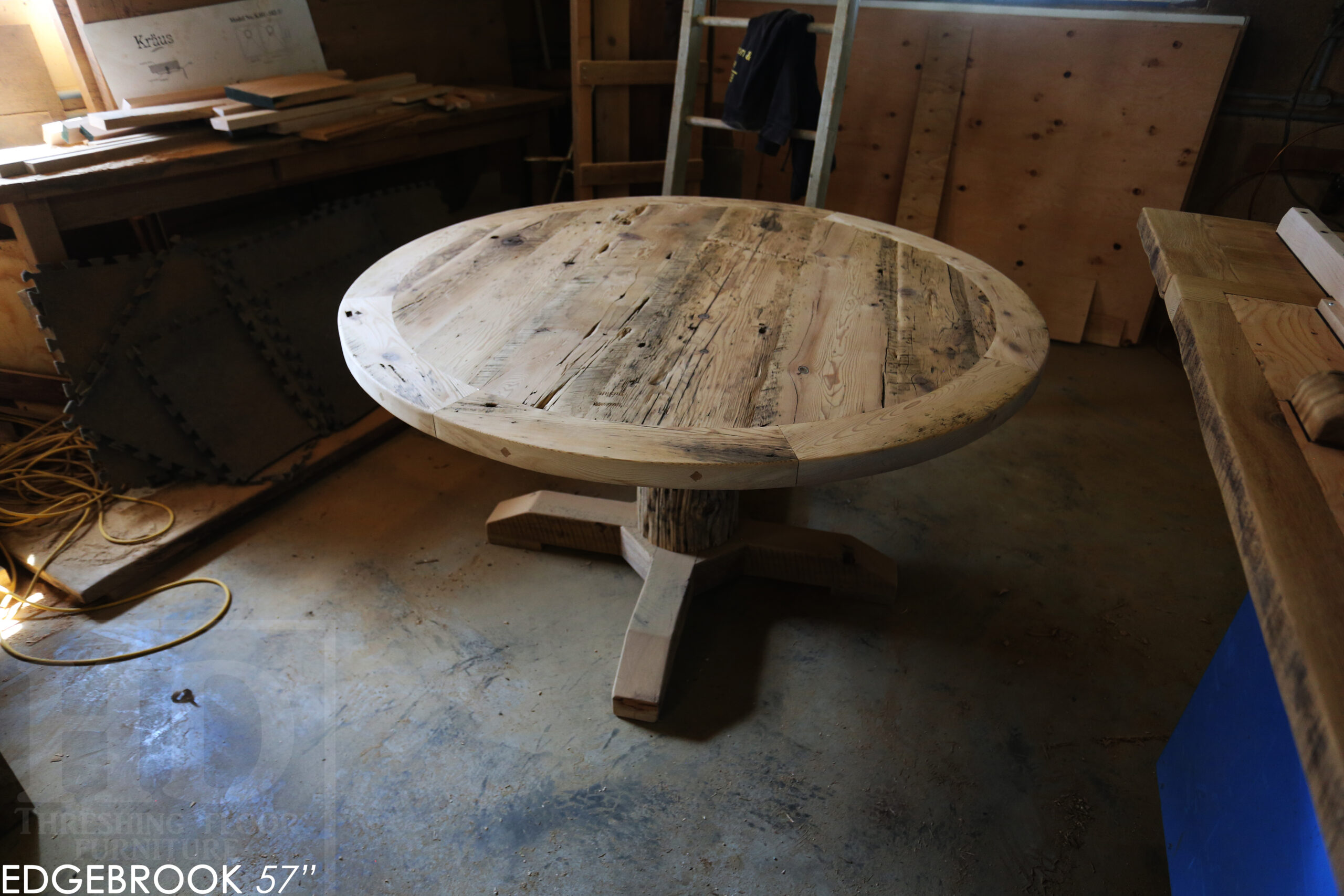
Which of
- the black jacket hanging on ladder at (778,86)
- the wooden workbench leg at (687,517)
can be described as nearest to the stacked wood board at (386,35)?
the black jacket hanging on ladder at (778,86)

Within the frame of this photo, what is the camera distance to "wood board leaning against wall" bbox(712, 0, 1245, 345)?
312 cm

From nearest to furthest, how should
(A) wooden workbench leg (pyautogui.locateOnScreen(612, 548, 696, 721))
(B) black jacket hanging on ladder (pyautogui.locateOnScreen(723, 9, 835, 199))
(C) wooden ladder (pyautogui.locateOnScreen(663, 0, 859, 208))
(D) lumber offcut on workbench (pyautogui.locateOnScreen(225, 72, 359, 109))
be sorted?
(A) wooden workbench leg (pyautogui.locateOnScreen(612, 548, 696, 721)) → (D) lumber offcut on workbench (pyautogui.locateOnScreen(225, 72, 359, 109)) → (C) wooden ladder (pyautogui.locateOnScreen(663, 0, 859, 208)) → (B) black jacket hanging on ladder (pyautogui.locateOnScreen(723, 9, 835, 199))

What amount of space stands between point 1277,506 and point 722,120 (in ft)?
8.83

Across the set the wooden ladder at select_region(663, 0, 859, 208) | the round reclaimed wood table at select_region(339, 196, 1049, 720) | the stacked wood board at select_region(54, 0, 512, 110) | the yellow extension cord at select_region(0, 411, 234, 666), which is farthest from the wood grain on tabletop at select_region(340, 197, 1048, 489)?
the stacked wood board at select_region(54, 0, 512, 110)

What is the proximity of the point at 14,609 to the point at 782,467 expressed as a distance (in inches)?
83.4

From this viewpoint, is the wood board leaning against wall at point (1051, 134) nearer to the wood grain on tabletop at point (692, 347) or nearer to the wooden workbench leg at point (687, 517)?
the wood grain on tabletop at point (692, 347)

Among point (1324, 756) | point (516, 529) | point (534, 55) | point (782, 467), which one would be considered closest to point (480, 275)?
point (516, 529)

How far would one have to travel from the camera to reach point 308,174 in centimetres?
261

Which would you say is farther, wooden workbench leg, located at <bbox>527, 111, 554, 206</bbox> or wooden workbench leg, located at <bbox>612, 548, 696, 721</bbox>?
wooden workbench leg, located at <bbox>527, 111, 554, 206</bbox>

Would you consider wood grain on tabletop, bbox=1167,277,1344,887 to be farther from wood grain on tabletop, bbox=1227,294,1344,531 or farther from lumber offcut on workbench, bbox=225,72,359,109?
lumber offcut on workbench, bbox=225,72,359,109

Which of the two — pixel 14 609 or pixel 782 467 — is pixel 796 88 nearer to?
pixel 782 467

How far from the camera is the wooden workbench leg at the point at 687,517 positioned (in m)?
1.94

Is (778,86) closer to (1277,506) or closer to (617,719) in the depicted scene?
(617,719)

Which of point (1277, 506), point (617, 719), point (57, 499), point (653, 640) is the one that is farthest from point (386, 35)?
point (1277, 506)
